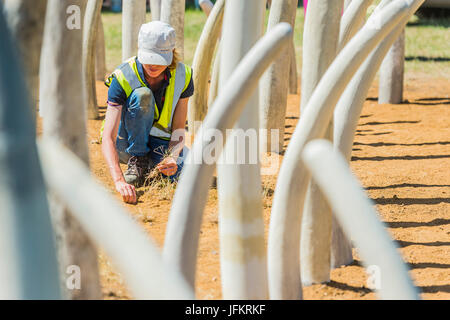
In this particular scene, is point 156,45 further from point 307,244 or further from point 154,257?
point 154,257

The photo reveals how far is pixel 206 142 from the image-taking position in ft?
6.11

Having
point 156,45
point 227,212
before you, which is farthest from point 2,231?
point 156,45

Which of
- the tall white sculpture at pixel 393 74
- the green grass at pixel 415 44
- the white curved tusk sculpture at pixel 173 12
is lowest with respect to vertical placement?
the tall white sculpture at pixel 393 74

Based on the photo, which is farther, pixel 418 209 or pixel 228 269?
pixel 418 209

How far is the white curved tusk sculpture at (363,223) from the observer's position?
1.30 meters

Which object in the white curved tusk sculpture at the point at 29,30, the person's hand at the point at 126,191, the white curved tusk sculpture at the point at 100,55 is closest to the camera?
the white curved tusk sculpture at the point at 29,30

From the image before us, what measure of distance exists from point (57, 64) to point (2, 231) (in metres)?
0.77

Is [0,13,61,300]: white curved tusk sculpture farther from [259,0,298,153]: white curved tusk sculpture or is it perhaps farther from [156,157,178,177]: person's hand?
[259,0,298,153]: white curved tusk sculpture

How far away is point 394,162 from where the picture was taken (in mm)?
4980

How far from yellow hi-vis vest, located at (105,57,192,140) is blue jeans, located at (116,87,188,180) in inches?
1.6

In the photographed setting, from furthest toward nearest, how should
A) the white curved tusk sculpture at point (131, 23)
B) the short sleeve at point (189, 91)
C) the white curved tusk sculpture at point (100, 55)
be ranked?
the white curved tusk sculpture at point (100, 55)
the white curved tusk sculpture at point (131, 23)
the short sleeve at point (189, 91)

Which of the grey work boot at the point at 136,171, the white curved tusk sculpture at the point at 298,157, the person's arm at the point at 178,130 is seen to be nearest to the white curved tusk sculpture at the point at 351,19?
the white curved tusk sculpture at the point at 298,157

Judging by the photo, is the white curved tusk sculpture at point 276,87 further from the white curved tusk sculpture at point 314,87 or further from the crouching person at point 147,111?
the white curved tusk sculpture at point 314,87

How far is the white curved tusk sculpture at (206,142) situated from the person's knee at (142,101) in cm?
227
